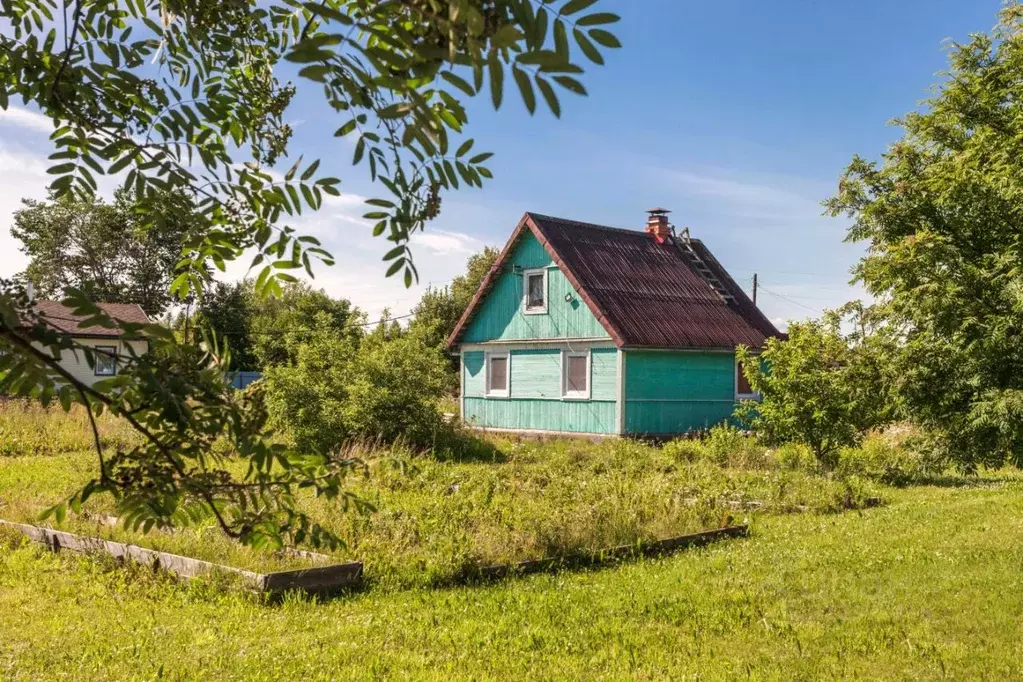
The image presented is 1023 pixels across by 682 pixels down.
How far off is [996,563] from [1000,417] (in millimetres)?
2528

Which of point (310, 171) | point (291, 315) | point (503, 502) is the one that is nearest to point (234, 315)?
point (291, 315)

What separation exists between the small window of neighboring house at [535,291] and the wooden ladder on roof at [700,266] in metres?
5.99

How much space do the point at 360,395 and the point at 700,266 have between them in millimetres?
14711

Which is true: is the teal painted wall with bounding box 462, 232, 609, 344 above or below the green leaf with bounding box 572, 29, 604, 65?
above

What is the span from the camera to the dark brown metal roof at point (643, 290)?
1038 inches

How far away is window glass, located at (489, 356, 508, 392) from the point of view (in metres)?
29.3

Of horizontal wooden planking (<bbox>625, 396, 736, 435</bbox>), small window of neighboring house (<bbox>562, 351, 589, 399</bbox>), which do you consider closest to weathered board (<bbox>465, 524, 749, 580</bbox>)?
horizontal wooden planking (<bbox>625, 396, 736, 435</bbox>)

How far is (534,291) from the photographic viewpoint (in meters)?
28.5

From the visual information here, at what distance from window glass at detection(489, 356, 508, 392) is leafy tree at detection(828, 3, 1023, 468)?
61.7 feet

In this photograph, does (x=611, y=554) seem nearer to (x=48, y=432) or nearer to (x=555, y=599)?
(x=555, y=599)

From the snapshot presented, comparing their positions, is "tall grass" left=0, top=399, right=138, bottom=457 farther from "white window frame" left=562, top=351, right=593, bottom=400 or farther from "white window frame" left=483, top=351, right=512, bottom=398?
"white window frame" left=562, top=351, right=593, bottom=400

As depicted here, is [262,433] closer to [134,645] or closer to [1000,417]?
[134,645]

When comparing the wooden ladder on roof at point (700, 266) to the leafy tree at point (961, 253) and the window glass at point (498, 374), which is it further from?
the leafy tree at point (961, 253)

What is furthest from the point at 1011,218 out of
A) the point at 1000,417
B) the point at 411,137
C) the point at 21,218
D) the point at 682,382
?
the point at 21,218
